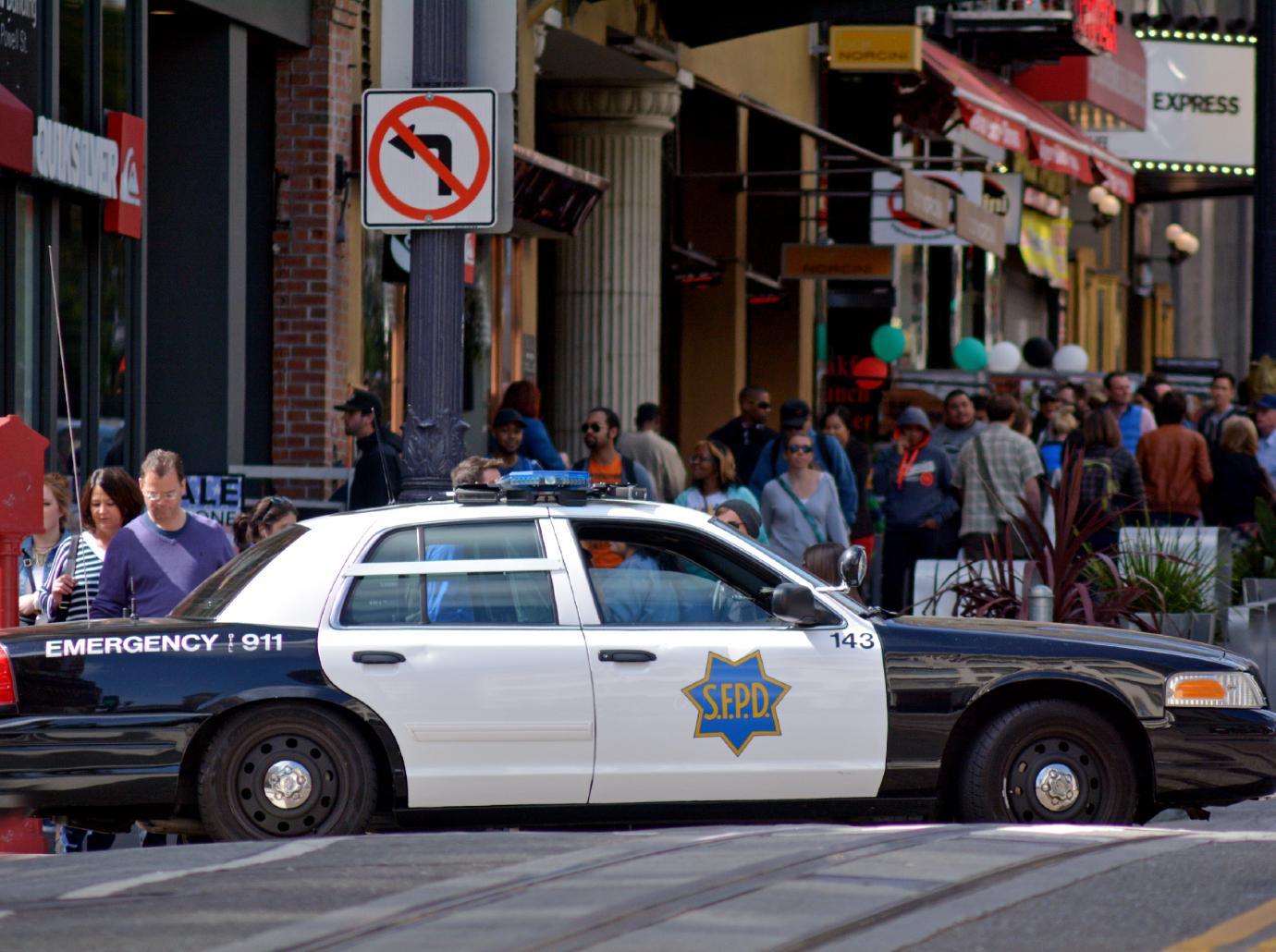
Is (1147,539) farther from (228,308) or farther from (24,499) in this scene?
(24,499)

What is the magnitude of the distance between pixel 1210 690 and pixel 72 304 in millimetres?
7200

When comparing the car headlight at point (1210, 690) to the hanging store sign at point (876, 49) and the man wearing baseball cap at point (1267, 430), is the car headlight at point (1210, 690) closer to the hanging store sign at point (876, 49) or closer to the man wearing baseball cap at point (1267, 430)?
the man wearing baseball cap at point (1267, 430)

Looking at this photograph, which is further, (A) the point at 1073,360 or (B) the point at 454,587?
(A) the point at 1073,360

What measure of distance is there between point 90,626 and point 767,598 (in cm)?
238

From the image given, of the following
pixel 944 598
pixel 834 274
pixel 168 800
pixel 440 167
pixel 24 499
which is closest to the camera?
pixel 168 800

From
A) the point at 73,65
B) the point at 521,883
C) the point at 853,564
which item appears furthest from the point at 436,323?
the point at 73,65

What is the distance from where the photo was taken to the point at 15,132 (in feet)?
38.4

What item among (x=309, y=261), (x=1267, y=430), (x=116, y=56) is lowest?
(x=1267, y=430)

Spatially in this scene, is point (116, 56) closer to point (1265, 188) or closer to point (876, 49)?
point (1265, 188)

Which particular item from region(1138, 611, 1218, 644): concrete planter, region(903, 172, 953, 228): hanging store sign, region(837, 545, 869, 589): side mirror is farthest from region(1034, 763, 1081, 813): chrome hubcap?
region(903, 172, 953, 228): hanging store sign

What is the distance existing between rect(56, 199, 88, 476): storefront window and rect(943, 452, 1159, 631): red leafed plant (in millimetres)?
4918

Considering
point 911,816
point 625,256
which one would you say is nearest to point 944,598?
point 911,816

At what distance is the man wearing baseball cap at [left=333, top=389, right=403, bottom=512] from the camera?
13.3 m

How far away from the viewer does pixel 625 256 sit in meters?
21.4
